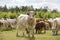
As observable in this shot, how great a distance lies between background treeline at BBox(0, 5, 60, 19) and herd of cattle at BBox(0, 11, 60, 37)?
55 mm

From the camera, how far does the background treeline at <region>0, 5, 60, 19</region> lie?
7.02 ft

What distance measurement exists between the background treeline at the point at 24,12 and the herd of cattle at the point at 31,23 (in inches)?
2.2

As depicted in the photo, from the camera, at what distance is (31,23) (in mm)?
Answer: 2148

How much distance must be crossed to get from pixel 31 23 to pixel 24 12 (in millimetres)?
179

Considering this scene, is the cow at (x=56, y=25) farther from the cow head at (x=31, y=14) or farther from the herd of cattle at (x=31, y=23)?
the cow head at (x=31, y=14)

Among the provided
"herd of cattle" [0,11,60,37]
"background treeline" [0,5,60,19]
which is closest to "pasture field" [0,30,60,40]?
"herd of cattle" [0,11,60,37]

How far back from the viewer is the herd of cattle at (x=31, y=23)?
212 centimetres

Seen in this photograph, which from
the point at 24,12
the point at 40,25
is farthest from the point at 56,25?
the point at 24,12

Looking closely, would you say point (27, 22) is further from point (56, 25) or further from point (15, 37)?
point (56, 25)

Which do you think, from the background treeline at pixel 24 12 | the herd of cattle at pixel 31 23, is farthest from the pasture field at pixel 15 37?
the background treeline at pixel 24 12

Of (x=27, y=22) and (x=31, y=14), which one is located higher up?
(x=31, y=14)

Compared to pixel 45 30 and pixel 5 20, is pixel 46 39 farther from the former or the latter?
pixel 5 20

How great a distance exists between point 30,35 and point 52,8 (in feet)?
1.59

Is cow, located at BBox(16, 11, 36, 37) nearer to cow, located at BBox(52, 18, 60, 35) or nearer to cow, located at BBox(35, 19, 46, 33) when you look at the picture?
cow, located at BBox(35, 19, 46, 33)
